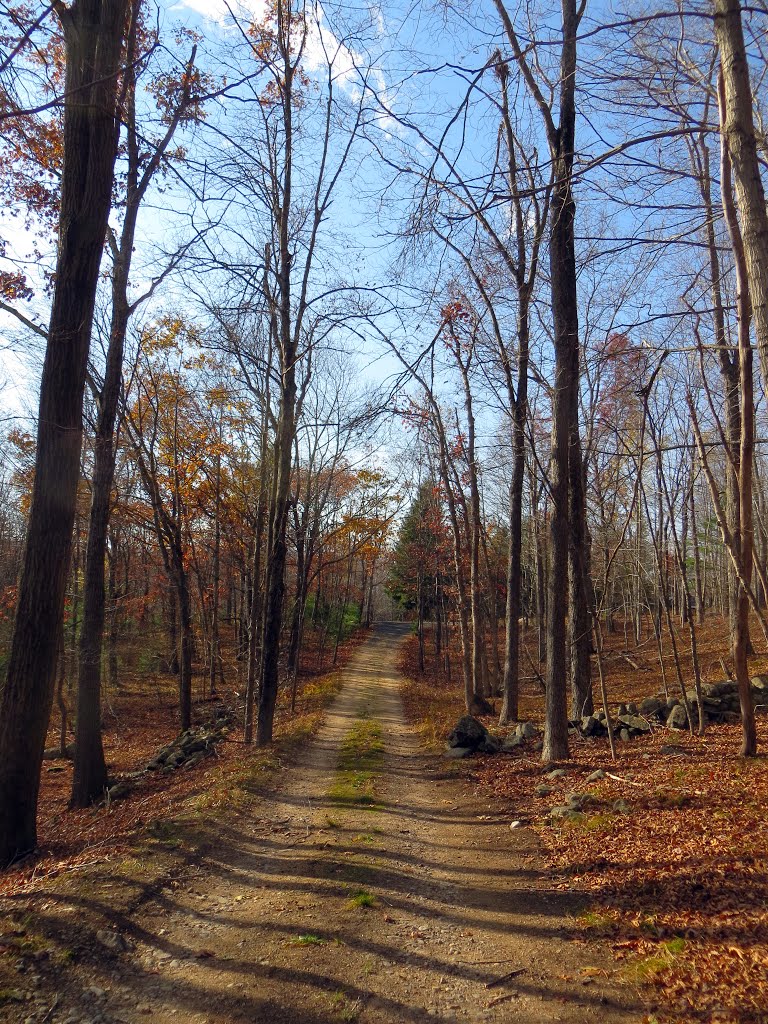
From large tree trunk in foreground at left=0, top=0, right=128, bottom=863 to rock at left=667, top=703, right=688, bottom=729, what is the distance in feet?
28.6

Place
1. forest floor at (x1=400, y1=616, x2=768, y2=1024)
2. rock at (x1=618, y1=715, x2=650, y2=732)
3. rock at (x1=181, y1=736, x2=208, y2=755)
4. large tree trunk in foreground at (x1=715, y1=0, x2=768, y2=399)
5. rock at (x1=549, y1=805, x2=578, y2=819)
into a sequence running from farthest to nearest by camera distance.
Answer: rock at (x1=181, y1=736, x2=208, y2=755)
rock at (x1=618, y1=715, x2=650, y2=732)
rock at (x1=549, y1=805, x2=578, y2=819)
large tree trunk in foreground at (x1=715, y1=0, x2=768, y2=399)
forest floor at (x1=400, y1=616, x2=768, y2=1024)

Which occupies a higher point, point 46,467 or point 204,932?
point 46,467

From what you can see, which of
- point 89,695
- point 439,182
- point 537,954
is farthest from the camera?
point 89,695

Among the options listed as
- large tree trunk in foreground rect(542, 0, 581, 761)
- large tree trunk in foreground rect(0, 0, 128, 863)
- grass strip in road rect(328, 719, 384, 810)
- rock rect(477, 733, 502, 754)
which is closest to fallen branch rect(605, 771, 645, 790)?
large tree trunk in foreground rect(542, 0, 581, 761)

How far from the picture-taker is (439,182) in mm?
5637

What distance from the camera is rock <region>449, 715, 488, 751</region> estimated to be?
10695mm

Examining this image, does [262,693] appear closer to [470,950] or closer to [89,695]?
[89,695]

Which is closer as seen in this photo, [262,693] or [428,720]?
[262,693]

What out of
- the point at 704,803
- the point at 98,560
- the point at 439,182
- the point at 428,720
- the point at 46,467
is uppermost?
the point at 439,182

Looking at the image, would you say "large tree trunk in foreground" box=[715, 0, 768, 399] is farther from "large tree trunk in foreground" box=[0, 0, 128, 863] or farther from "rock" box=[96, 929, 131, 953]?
"large tree trunk in foreground" box=[0, 0, 128, 863]

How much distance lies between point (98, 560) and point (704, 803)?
365 inches

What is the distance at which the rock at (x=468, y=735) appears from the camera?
10695 mm

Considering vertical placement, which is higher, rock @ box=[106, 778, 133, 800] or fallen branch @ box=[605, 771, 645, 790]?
fallen branch @ box=[605, 771, 645, 790]

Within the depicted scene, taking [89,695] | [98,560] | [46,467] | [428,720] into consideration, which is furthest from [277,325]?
[428,720]
